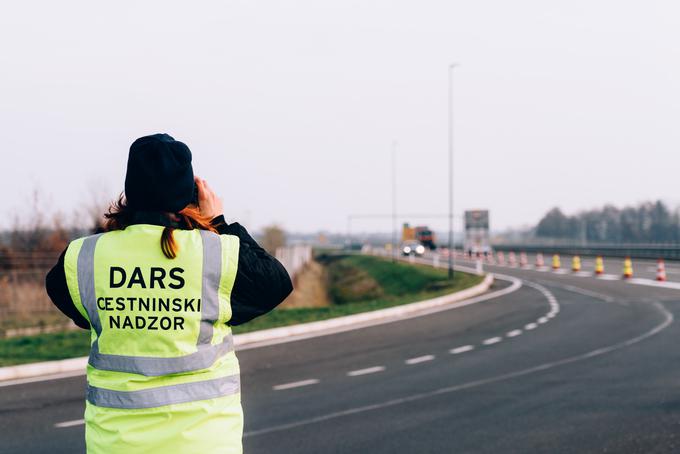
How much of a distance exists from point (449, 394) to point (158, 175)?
6.89 m

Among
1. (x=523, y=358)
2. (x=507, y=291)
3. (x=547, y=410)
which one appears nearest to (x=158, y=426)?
(x=547, y=410)

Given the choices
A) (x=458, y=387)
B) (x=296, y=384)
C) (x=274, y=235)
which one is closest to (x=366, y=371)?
(x=296, y=384)

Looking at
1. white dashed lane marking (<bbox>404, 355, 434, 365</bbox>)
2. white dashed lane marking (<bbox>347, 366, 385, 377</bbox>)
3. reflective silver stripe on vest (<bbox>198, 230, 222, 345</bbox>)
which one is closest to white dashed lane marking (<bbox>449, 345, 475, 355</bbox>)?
white dashed lane marking (<bbox>404, 355, 434, 365</bbox>)

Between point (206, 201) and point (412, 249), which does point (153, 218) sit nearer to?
point (206, 201)

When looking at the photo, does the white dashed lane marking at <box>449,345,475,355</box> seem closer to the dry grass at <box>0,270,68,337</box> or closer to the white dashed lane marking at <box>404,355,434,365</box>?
the white dashed lane marking at <box>404,355,434,365</box>

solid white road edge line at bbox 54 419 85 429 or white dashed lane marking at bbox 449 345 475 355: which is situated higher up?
white dashed lane marking at bbox 449 345 475 355

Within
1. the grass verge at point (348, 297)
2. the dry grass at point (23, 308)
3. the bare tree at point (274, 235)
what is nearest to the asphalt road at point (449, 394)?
the grass verge at point (348, 297)

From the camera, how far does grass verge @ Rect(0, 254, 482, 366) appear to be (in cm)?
1274

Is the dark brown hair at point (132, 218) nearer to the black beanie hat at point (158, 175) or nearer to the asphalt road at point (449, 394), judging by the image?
the black beanie hat at point (158, 175)

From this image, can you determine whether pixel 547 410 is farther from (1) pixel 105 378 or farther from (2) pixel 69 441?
(1) pixel 105 378

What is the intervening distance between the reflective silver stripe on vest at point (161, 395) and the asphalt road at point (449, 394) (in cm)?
433

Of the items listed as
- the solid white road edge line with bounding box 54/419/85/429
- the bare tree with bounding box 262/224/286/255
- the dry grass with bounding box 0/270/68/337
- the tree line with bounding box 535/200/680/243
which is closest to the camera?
the solid white road edge line with bounding box 54/419/85/429

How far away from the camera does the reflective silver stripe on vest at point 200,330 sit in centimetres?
248

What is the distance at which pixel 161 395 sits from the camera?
8.00ft
